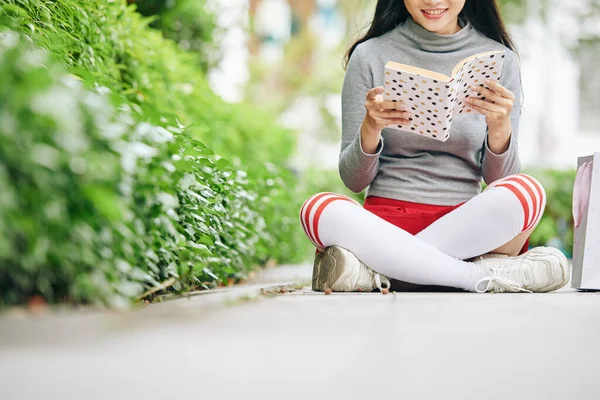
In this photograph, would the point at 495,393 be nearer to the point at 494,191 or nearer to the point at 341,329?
the point at 341,329

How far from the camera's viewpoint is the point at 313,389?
1332 mm

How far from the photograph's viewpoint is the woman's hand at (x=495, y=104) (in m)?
2.53

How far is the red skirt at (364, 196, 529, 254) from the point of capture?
2840 millimetres

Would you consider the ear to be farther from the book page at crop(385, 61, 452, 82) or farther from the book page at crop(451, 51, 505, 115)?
the book page at crop(385, 61, 452, 82)

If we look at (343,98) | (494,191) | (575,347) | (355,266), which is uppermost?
(343,98)

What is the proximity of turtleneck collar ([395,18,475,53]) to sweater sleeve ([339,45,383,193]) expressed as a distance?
0.75 ft

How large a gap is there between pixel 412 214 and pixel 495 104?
52 cm

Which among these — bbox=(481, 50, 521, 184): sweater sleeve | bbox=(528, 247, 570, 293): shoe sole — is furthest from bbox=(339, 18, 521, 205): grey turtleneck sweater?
bbox=(528, 247, 570, 293): shoe sole

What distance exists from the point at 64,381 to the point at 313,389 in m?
0.41

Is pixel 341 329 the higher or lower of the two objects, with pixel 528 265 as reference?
lower

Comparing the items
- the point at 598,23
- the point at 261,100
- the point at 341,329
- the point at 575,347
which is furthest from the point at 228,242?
the point at 261,100

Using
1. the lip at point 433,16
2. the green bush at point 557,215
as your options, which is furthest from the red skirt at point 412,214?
the green bush at point 557,215

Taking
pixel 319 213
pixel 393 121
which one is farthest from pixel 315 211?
pixel 393 121

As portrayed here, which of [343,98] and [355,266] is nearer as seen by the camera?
[355,266]
